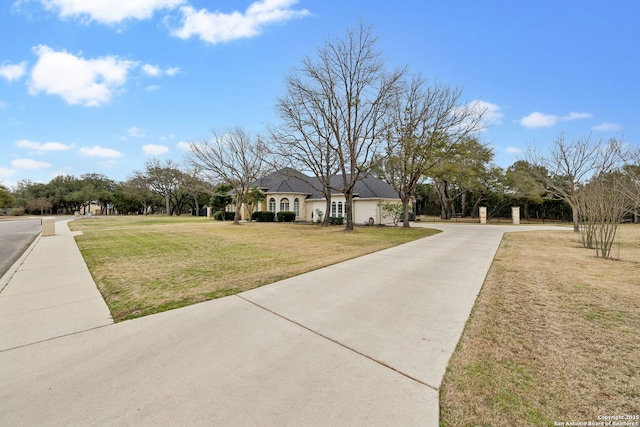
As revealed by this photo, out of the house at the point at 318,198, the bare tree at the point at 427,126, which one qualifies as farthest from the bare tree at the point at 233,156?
the bare tree at the point at 427,126

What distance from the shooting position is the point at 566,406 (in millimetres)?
2211

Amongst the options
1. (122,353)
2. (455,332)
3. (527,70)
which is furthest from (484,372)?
(527,70)

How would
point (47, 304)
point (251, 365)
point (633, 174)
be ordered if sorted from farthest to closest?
1. point (633, 174)
2. point (47, 304)
3. point (251, 365)

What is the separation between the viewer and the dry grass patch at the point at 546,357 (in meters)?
2.19

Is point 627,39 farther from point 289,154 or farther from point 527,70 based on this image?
point 289,154

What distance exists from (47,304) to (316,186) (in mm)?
28508

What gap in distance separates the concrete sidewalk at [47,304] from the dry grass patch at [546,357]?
15.4 ft

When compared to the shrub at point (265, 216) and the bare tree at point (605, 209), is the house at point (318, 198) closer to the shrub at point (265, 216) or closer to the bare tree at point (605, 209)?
the shrub at point (265, 216)

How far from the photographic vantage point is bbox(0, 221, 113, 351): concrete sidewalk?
12.0 ft

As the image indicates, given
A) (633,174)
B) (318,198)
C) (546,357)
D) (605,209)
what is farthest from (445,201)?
(546,357)

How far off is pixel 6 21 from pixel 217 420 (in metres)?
15.6

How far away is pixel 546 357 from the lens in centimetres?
Result: 297

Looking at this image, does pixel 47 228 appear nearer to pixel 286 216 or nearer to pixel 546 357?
pixel 286 216

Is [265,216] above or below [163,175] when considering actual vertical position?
below
